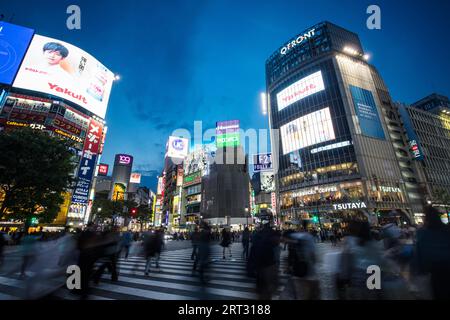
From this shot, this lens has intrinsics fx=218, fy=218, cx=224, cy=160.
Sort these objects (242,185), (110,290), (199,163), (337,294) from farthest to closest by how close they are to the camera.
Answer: (199,163), (242,185), (110,290), (337,294)

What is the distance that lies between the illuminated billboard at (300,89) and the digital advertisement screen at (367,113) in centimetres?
813

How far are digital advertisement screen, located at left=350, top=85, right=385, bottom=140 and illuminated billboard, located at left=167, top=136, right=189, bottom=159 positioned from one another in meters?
57.0

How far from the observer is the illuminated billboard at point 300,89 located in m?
56.9

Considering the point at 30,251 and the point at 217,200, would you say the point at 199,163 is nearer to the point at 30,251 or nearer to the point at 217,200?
the point at 217,200

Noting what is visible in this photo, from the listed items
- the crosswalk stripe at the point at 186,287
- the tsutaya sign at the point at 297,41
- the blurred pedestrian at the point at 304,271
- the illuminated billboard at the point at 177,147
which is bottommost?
the crosswalk stripe at the point at 186,287

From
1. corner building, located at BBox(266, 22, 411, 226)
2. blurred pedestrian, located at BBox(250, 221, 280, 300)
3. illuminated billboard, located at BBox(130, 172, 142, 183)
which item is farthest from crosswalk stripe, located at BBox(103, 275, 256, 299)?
illuminated billboard, located at BBox(130, 172, 142, 183)

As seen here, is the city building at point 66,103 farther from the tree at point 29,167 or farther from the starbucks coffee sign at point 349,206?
the starbucks coffee sign at point 349,206

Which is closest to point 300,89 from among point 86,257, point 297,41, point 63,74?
point 297,41

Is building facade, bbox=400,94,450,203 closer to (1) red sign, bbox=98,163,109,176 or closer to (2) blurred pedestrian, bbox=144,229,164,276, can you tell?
(2) blurred pedestrian, bbox=144,229,164,276

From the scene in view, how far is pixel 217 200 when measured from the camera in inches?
2292

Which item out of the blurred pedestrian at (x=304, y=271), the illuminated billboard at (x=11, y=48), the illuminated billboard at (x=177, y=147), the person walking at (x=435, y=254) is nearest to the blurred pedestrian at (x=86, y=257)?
the blurred pedestrian at (x=304, y=271)
